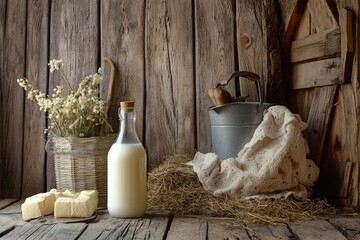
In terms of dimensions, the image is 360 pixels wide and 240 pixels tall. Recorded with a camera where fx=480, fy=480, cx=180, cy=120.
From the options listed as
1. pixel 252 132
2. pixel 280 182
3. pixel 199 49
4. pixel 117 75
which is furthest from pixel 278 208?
pixel 117 75

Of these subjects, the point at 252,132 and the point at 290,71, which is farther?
the point at 290,71

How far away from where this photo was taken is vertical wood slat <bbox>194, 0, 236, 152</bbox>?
82.7 inches

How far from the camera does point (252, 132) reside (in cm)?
185

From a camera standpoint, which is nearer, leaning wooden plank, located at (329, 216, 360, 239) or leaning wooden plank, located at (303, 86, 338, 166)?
leaning wooden plank, located at (329, 216, 360, 239)

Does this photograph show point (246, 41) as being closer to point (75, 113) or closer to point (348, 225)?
point (75, 113)

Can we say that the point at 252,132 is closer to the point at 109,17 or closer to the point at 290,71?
the point at 290,71

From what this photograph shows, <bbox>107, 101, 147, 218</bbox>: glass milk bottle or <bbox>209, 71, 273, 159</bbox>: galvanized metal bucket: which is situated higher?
<bbox>209, 71, 273, 159</bbox>: galvanized metal bucket

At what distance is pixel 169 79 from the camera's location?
213cm

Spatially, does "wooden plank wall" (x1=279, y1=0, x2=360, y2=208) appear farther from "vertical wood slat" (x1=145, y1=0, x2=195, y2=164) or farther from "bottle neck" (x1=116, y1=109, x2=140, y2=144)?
"bottle neck" (x1=116, y1=109, x2=140, y2=144)

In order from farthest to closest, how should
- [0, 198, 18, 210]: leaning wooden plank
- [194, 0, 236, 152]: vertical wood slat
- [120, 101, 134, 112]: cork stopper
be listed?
[194, 0, 236, 152]: vertical wood slat, [0, 198, 18, 210]: leaning wooden plank, [120, 101, 134, 112]: cork stopper

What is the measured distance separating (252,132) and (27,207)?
2.84 feet

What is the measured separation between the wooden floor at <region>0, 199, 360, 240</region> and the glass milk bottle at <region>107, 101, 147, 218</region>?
0.05 metres

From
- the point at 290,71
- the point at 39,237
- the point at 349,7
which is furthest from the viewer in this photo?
the point at 290,71

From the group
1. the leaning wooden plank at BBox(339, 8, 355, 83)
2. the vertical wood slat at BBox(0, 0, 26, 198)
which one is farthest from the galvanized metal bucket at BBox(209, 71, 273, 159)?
the vertical wood slat at BBox(0, 0, 26, 198)
